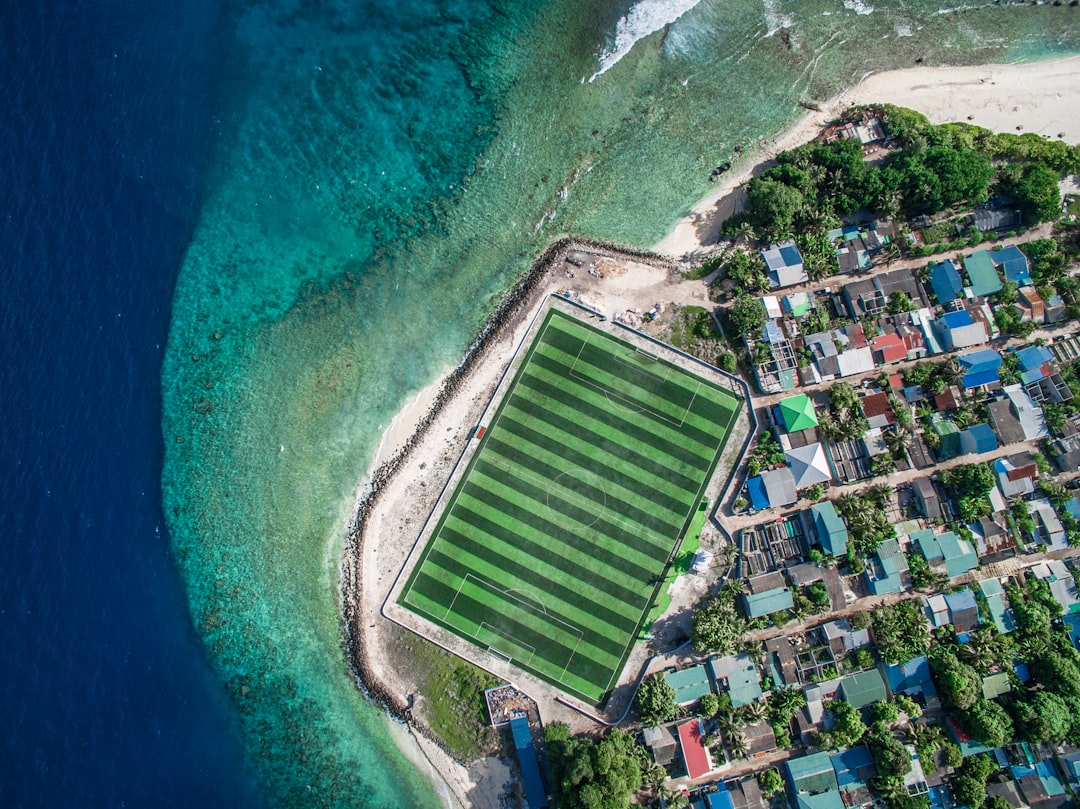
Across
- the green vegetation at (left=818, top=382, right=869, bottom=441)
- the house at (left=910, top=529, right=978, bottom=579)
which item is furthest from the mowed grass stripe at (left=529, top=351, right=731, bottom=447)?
the house at (left=910, top=529, right=978, bottom=579)

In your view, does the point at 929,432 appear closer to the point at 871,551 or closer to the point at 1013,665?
the point at 871,551

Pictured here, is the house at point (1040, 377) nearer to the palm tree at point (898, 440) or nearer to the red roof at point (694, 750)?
the palm tree at point (898, 440)

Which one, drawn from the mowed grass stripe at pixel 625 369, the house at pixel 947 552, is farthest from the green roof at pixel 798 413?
the house at pixel 947 552

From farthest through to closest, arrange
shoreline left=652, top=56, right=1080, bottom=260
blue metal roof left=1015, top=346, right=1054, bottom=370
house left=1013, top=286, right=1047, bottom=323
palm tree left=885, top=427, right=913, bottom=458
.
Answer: shoreline left=652, top=56, right=1080, bottom=260
house left=1013, top=286, right=1047, bottom=323
blue metal roof left=1015, top=346, right=1054, bottom=370
palm tree left=885, top=427, right=913, bottom=458

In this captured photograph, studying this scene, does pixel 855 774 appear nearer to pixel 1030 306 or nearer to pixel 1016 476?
pixel 1016 476

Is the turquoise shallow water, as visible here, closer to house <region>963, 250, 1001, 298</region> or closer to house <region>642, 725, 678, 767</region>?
house <region>642, 725, 678, 767</region>
